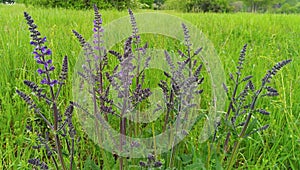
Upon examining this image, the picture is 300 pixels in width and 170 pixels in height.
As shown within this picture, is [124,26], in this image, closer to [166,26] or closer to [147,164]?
[166,26]

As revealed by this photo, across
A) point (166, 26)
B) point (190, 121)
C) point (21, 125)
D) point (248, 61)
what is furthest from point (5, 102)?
point (166, 26)

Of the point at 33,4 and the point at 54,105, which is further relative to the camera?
the point at 33,4

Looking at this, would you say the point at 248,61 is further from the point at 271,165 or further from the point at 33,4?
the point at 33,4

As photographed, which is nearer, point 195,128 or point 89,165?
point 89,165

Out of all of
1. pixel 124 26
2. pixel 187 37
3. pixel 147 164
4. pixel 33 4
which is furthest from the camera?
pixel 33 4

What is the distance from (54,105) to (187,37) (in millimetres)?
624

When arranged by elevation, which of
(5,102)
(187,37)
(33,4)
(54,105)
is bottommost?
(5,102)

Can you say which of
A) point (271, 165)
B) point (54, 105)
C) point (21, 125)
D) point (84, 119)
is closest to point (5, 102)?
point (21, 125)

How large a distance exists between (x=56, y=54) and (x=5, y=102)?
90cm

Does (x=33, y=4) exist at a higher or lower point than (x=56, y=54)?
higher

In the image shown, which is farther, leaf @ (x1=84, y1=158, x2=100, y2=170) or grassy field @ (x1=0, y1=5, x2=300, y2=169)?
grassy field @ (x1=0, y1=5, x2=300, y2=169)

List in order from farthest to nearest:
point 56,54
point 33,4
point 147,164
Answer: point 33,4 → point 56,54 → point 147,164

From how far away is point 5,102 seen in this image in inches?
75.8

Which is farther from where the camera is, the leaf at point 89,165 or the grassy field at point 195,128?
the grassy field at point 195,128
